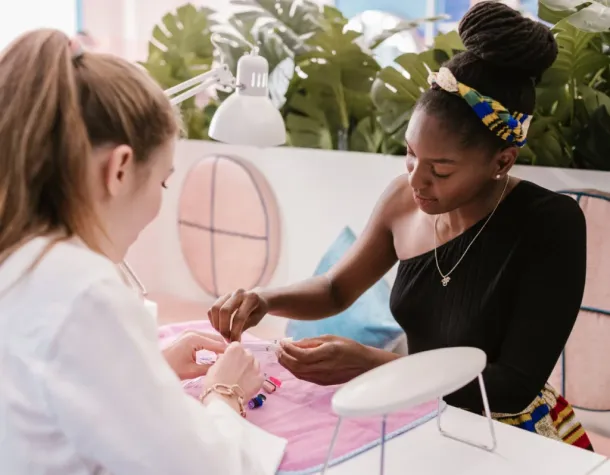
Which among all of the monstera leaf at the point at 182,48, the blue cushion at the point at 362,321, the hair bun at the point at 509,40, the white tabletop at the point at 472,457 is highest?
the hair bun at the point at 509,40

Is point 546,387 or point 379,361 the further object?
point 546,387

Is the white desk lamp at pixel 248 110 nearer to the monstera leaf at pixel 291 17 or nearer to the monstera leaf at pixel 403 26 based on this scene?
the monstera leaf at pixel 403 26

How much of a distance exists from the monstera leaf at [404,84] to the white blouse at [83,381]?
1.29 meters

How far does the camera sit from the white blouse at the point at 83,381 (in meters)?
0.64

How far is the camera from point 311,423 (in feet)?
3.35

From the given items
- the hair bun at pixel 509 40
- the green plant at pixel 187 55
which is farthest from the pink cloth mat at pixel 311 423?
the green plant at pixel 187 55

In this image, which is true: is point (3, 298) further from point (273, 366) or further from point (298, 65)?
point (298, 65)

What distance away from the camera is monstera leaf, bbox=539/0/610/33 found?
4.72 ft

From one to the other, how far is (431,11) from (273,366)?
1740 millimetres

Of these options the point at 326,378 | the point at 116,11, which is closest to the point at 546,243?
the point at 326,378

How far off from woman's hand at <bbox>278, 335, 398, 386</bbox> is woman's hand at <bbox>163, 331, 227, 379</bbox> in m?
0.11

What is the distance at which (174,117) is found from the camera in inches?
31.6

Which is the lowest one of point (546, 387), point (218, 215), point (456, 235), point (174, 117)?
point (218, 215)

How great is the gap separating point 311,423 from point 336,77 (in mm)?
1249
